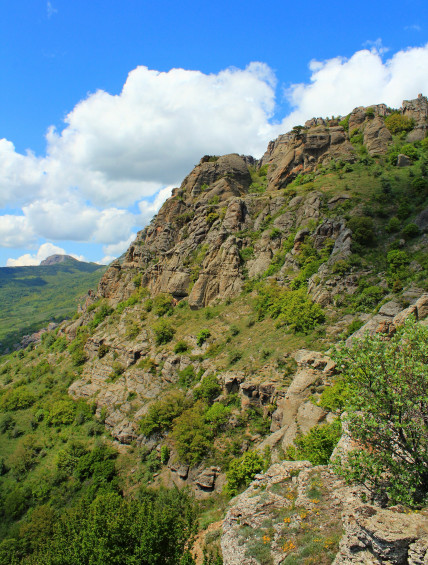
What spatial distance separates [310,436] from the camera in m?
22.1

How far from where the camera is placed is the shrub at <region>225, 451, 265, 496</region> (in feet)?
84.8

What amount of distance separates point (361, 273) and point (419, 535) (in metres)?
33.3

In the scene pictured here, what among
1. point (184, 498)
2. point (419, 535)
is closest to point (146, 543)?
point (419, 535)

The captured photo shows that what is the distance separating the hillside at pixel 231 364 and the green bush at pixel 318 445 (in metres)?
0.10

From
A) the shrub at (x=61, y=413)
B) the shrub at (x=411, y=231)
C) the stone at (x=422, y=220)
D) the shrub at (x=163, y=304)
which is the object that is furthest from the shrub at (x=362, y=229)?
the shrub at (x=61, y=413)

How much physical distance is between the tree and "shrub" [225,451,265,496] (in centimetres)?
1453

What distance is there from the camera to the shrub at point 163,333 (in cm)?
5316

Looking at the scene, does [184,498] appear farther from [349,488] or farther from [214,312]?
[214,312]

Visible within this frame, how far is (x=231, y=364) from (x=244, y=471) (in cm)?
1443

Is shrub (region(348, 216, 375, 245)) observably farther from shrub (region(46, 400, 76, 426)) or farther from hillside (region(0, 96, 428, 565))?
shrub (region(46, 400, 76, 426))

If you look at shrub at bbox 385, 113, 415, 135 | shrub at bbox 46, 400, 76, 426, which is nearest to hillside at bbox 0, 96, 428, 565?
shrub at bbox 46, 400, 76, 426

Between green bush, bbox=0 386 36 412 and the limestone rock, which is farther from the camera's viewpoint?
the limestone rock

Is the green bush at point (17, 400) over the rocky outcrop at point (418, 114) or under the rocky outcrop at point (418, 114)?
under

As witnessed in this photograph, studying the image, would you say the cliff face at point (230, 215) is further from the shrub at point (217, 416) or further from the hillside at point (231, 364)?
the shrub at point (217, 416)
